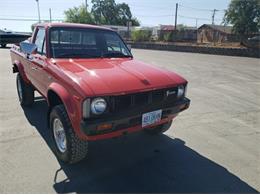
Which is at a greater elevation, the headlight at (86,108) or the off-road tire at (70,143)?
the headlight at (86,108)

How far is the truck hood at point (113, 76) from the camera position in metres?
2.99

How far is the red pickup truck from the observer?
115 inches

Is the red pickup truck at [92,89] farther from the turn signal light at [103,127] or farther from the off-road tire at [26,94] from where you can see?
the off-road tire at [26,94]

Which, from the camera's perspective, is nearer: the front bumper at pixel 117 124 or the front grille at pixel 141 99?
the front bumper at pixel 117 124

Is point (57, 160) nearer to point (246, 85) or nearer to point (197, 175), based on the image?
point (197, 175)

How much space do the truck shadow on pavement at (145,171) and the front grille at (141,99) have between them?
34.0 inches

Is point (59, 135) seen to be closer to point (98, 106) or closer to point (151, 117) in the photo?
point (98, 106)

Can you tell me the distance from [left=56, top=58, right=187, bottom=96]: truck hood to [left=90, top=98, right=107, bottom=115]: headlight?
0.09 metres

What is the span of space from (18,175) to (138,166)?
5.07 feet

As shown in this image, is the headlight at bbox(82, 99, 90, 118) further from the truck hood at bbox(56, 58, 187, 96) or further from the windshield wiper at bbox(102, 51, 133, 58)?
the windshield wiper at bbox(102, 51, 133, 58)

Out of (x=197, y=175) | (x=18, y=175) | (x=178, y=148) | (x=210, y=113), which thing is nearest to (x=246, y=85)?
(x=210, y=113)

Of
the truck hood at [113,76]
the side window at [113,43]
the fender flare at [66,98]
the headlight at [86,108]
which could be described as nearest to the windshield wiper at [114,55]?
the side window at [113,43]

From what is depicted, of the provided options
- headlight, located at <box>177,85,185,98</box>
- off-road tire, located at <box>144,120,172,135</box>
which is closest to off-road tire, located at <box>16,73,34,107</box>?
off-road tire, located at <box>144,120,172,135</box>

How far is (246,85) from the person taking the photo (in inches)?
349
